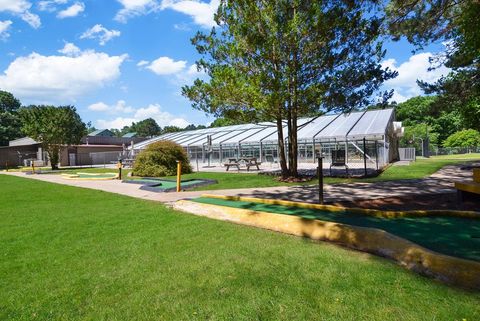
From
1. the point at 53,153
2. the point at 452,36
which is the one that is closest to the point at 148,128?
the point at 53,153

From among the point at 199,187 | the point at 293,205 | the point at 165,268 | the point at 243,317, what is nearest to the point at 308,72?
the point at 199,187

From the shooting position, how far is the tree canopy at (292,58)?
489 inches

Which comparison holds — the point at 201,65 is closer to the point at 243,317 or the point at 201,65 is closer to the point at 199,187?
the point at 199,187

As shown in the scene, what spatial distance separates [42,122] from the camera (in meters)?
31.2

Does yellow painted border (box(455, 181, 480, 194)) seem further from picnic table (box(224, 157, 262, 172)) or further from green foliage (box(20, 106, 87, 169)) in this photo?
green foliage (box(20, 106, 87, 169))

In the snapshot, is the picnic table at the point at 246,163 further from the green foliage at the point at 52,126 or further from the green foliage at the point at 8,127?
the green foliage at the point at 8,127

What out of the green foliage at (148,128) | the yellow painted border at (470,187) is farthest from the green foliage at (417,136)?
the green foliage at (148,128)

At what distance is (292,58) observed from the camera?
13266mm

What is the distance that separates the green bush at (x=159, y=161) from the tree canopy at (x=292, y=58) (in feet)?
22.6

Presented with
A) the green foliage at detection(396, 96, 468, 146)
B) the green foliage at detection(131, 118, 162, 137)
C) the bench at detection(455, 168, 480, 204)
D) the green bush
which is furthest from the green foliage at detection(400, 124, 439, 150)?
the green foliage at detection(131, 118, 162, 137)

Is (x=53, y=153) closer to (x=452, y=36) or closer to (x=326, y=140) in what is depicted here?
(x=326, y=140)

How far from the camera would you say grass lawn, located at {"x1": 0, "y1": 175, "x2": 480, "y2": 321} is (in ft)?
9.42

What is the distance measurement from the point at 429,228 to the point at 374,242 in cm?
154

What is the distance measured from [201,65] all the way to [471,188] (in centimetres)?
1131
